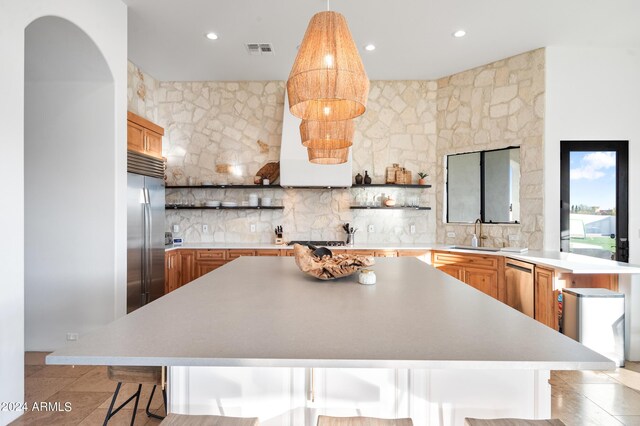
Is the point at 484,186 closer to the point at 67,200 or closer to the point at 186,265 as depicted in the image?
the point at 186,265

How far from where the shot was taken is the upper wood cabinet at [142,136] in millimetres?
3926

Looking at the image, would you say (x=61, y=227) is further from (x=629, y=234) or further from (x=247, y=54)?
(x=629, y=234)

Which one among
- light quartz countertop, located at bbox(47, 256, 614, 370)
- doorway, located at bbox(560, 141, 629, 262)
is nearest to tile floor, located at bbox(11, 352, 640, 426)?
light quartz countertop, located at bbox(47, 256, 614, 370)

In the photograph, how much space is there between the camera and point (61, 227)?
3.23m

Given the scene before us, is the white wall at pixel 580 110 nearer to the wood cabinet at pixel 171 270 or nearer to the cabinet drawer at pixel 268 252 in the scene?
the cabinet drawer at pixel 268 252

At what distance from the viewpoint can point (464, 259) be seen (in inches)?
176

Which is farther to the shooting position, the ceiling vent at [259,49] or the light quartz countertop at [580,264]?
the ceiling vent at [259,49]

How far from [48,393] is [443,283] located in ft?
9.64

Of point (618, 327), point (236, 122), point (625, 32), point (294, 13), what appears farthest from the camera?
point (236, 122)

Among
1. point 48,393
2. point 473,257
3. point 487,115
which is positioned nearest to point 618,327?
point 473,257

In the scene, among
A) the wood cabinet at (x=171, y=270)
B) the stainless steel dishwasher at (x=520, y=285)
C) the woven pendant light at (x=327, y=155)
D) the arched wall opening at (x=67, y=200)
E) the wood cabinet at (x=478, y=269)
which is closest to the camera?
the woven pendant light at (x=327, y=155)

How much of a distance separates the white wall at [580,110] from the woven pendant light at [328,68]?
3956 mm

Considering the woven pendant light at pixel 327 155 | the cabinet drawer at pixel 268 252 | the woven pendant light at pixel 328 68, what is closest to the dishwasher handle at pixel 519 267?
the woven pendant light at pixel 327 155

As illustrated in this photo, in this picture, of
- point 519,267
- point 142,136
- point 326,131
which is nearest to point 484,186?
point 519,267
